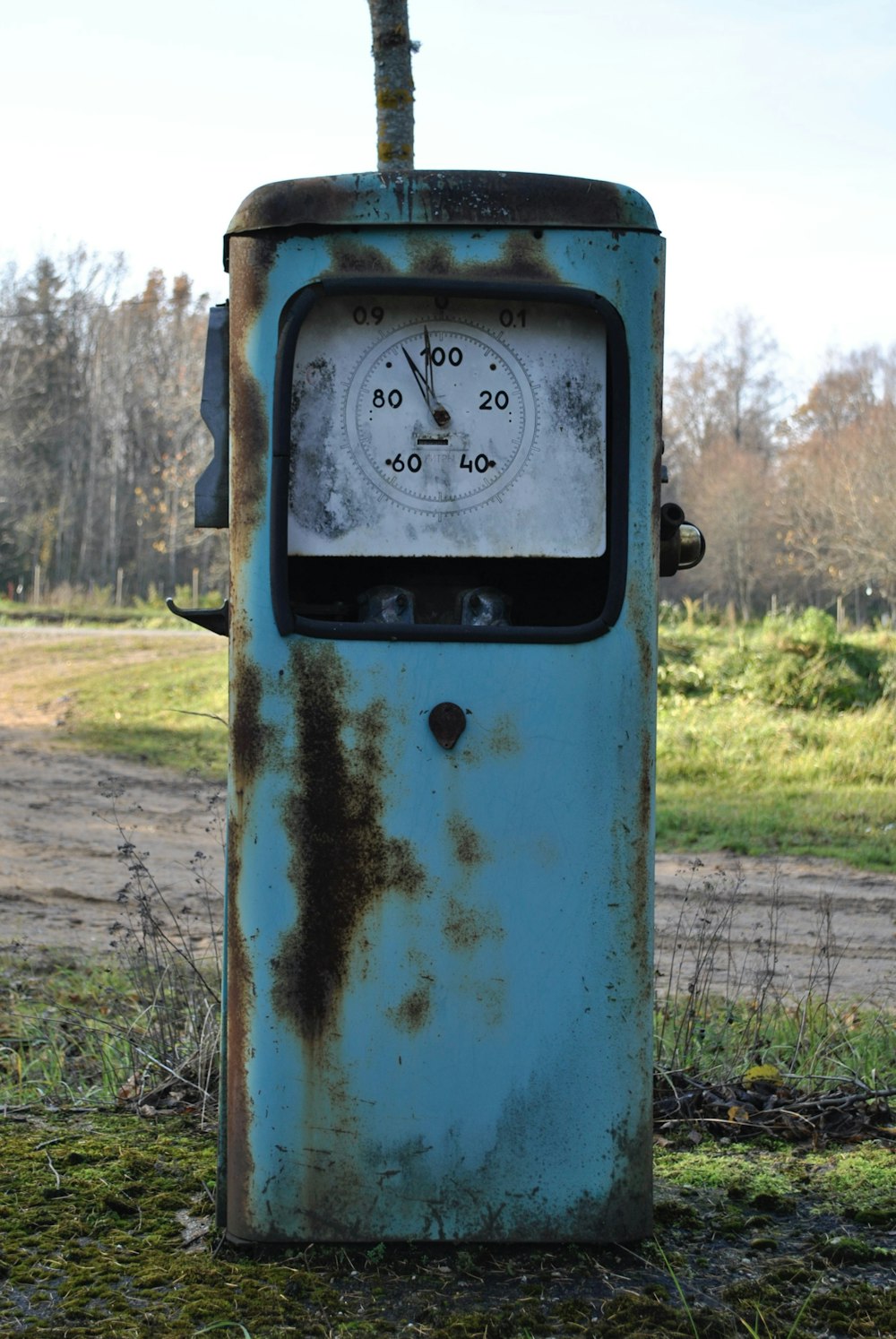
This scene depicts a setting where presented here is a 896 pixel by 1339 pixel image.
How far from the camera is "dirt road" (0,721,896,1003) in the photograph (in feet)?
19.9

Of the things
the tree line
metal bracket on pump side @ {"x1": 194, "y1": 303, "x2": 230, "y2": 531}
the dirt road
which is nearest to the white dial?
metal bracket on pump side @ {"x1": 194, "y1": 303, "x2": 230, "y2": 531}

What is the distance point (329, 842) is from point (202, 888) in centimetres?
550

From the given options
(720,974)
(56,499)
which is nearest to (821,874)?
(720,974)

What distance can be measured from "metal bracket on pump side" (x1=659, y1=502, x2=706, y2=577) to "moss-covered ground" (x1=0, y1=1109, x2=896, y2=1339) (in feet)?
4.02

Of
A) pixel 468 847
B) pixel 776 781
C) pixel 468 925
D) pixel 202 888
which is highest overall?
pixel 468 847

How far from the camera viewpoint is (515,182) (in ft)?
7.67

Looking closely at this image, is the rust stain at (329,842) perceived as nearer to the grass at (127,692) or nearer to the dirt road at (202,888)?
the dirt road at (202,888)

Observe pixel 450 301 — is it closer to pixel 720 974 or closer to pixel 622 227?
pixel 622 227

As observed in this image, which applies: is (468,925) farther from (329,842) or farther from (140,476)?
(140,476)

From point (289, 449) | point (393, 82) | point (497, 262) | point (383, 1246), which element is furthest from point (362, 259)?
point (393, 82)

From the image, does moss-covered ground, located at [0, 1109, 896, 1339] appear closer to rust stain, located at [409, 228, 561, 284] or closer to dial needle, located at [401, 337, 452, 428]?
dial needle, located at [401, 337, 452, 428]

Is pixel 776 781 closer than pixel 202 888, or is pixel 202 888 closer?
pixel 202 888

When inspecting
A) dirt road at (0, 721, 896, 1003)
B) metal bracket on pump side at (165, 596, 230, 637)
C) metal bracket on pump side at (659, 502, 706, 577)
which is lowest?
dirt road at (0, 721, 896, 1003)

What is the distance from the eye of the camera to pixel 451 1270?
→ 7.68 ft
